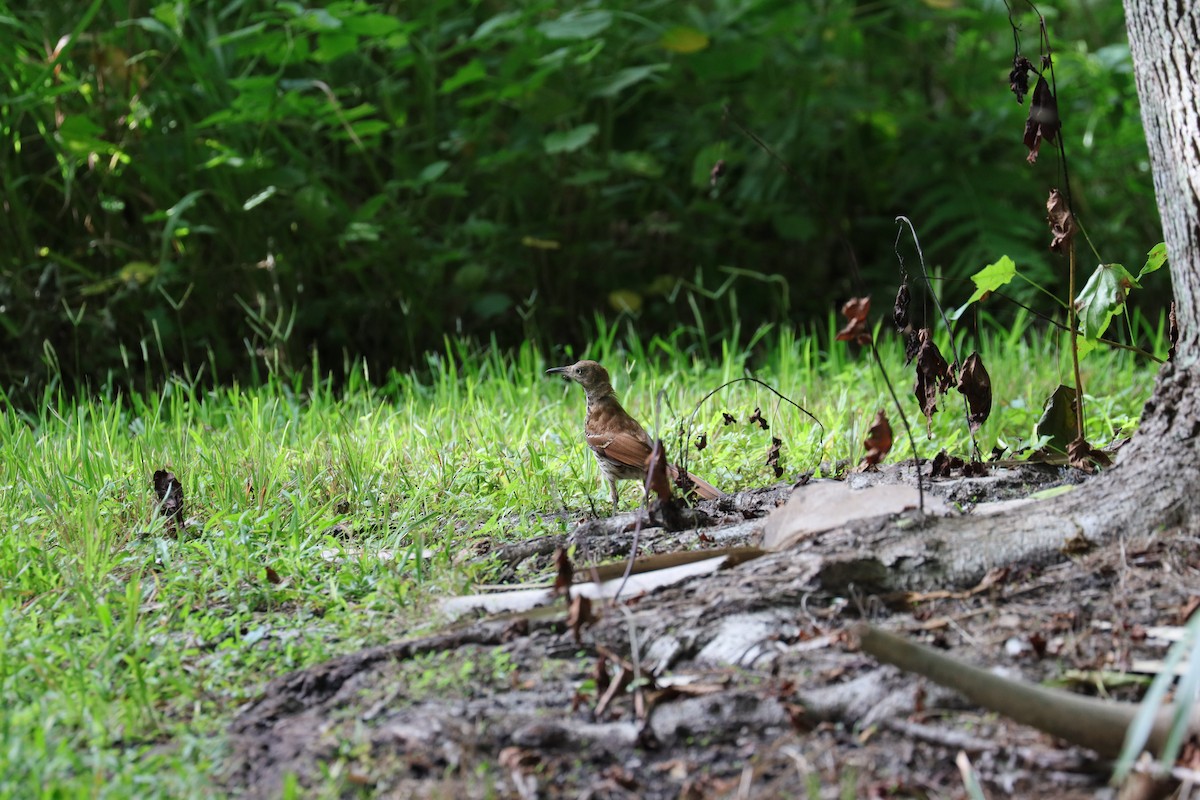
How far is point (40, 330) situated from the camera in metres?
6.02

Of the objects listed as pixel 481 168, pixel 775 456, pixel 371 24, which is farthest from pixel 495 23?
pixel 775 456

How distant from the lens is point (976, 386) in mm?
3355

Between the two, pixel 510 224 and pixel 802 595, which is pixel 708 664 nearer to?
pixel 802 595

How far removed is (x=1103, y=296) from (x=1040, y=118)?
50 cm

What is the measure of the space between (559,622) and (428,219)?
15.2 feet

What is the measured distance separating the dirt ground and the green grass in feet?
0.72

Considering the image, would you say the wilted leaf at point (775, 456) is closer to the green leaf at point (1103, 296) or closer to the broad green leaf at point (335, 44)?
the green leaf at point (1103, 296)

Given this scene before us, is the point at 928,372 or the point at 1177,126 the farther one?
the point at 928,372

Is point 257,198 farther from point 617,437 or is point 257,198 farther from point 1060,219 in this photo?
point 1060,219

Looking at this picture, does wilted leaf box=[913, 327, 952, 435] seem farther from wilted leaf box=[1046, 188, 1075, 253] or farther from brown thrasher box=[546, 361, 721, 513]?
brown thrasher box=[546, 361, 721, 513]

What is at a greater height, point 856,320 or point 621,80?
point 621,80

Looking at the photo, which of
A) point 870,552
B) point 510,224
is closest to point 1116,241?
point 510,224

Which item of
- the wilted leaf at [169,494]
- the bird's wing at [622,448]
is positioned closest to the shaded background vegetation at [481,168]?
the wilted leaf at [169,494]

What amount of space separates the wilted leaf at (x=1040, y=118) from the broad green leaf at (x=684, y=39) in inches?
142
